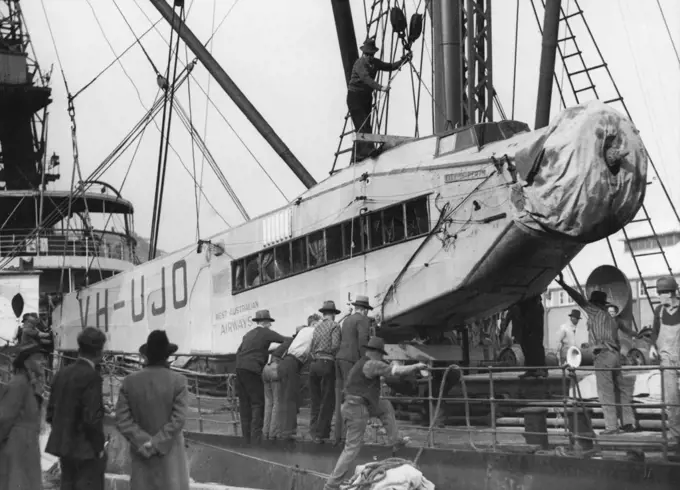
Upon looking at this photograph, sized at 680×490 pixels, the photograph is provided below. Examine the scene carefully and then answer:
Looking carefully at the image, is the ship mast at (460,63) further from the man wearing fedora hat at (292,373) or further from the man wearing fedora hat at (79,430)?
the man wearing fedora hat at (79,430)

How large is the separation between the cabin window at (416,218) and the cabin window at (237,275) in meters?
5.27

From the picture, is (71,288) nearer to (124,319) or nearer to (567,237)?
(124,319)

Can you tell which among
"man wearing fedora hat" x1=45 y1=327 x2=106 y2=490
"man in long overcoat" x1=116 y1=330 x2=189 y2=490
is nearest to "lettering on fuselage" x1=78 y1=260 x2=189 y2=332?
"man wearing fedora hat" x1=45 y1=327 x2=106 y2=490

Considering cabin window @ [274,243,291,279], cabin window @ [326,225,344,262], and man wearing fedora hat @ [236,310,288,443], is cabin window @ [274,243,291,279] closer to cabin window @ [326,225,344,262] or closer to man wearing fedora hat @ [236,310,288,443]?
cabin window @ [326,225,344,262]

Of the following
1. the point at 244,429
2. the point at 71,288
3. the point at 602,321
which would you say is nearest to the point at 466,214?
the point at 602,321

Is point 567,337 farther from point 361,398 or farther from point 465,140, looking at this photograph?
point 361,398

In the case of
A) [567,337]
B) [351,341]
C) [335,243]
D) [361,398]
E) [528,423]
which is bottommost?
[528,423]

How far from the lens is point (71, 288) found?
102 feet

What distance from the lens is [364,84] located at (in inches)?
781

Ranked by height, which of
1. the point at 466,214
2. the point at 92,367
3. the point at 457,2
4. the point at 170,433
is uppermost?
the point at 457,2

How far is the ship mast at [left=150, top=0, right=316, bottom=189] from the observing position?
2517 centimetres

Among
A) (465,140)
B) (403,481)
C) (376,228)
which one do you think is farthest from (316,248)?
(403,481)

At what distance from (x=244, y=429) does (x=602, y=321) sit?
534cm

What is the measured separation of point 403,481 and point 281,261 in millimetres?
8025
